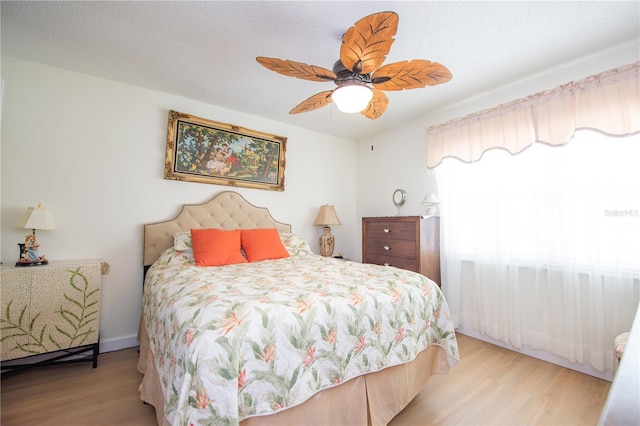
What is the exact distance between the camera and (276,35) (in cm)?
183

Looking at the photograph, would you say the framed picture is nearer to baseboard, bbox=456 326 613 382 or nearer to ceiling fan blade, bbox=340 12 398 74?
ceiling fan blade, bbox=340 12 398 74

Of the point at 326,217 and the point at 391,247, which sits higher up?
the point at 326,217

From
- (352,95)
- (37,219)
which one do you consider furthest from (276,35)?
(37,219)

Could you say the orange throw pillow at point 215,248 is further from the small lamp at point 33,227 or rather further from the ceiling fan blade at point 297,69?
the ceiling fan blade at point 297,69

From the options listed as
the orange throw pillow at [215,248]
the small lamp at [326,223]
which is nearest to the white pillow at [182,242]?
the orange throw pillow at [215,248]

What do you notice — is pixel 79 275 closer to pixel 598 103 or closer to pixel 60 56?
pixel 60 56

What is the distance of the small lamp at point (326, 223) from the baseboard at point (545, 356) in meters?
1.79

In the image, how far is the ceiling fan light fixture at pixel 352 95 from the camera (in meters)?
1.58

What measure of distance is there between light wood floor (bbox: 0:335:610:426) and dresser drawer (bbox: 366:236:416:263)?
107 cm

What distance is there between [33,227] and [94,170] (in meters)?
0.66

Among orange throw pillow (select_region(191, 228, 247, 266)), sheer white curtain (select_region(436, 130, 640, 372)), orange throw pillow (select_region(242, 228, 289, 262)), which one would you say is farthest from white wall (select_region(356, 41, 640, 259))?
orange throw pillow (select_region(191, 228, 247, 266))

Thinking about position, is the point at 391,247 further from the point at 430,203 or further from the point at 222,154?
the point at 222,154

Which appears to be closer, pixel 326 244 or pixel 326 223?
pixel 326 223

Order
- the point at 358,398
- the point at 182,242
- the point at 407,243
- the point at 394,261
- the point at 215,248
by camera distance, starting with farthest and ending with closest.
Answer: the point at 394,261 → the point at 407,243 → the point at 182,242 → the point at 215,248 → the point at 358,398
